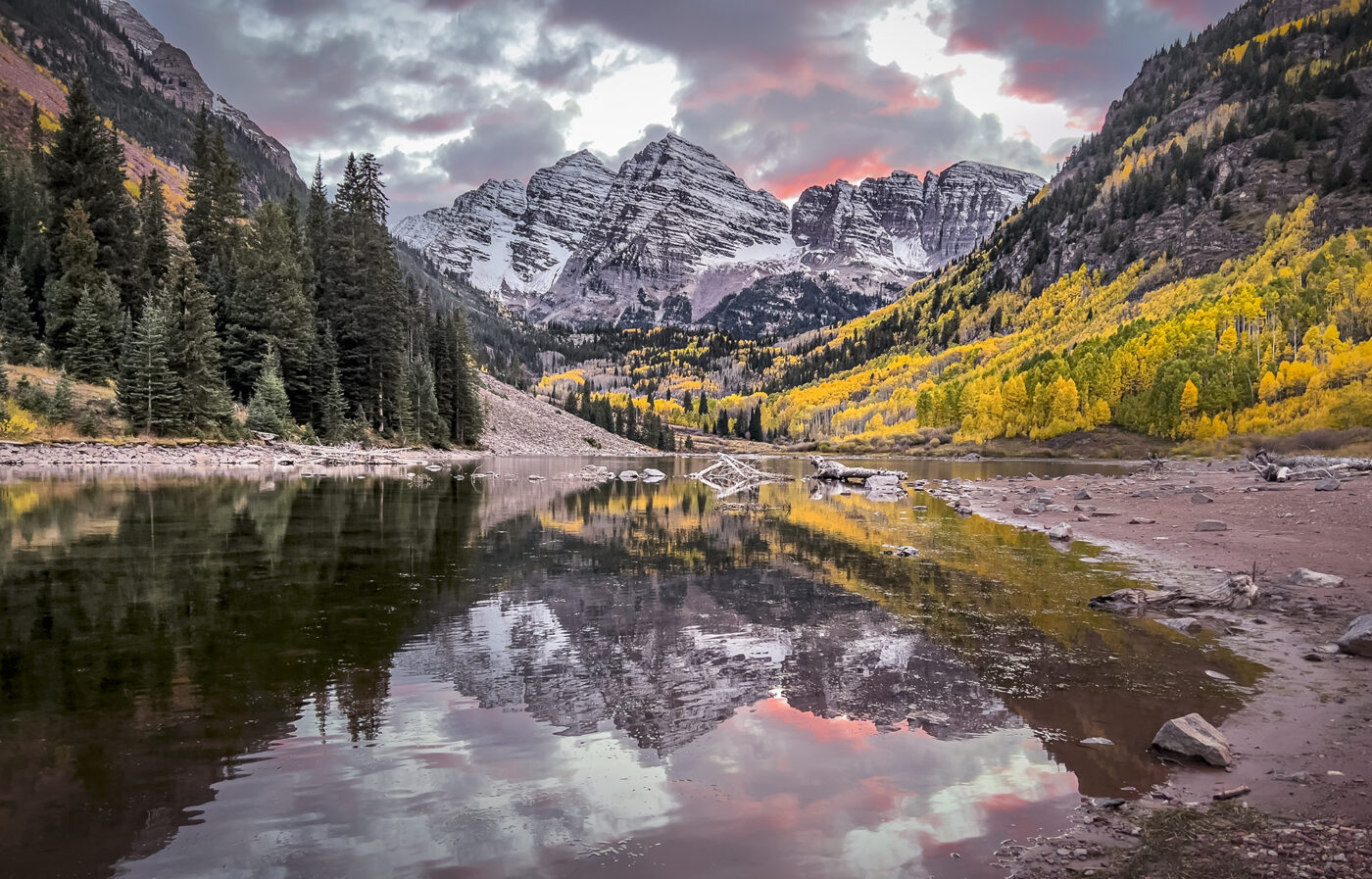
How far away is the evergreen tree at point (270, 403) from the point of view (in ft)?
192

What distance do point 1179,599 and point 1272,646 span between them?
2632mm

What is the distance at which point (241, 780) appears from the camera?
5539 mm

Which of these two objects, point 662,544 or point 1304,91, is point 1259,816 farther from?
point 1304,91

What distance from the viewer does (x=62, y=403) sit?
148 feet

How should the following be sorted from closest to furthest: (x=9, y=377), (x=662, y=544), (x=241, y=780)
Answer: (x=241, y=780) < (x=662, y=544) < (x=9, y=377)

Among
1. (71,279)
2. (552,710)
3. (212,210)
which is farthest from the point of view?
(212,210)

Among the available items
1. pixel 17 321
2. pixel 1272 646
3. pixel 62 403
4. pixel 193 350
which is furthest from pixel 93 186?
pixel 1272 646

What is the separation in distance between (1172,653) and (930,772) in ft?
19.5

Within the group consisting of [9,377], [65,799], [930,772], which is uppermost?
[9,377]

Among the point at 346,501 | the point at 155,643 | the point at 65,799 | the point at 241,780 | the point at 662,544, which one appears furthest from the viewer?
the point at 346,501

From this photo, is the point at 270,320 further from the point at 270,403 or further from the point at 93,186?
the point at 93,186

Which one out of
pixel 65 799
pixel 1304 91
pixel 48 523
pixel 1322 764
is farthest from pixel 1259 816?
pixel 1304 91

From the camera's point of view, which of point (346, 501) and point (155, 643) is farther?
point (346, 501)

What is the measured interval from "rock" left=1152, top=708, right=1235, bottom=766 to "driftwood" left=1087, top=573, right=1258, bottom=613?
6036 mm
